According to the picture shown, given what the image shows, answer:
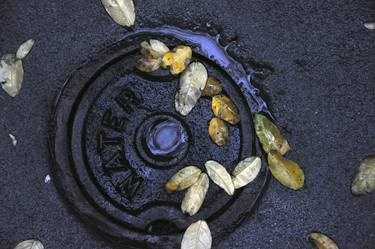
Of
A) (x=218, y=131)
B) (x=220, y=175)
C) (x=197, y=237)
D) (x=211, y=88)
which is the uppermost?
(x=211, y=88)

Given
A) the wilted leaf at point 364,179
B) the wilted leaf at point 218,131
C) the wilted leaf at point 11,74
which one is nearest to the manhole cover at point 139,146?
the wilted leaf at point 218,131

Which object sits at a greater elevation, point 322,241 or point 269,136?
point 269,136

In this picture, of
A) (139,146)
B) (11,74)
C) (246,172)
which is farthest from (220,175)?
(11,74)

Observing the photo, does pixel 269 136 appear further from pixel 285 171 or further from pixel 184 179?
pixel 184 179

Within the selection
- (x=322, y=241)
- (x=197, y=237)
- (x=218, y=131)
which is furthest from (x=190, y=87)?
(x=322, y=241)

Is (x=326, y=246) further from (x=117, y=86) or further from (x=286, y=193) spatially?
(x=117, y=86)

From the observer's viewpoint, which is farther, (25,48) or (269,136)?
(25,48)

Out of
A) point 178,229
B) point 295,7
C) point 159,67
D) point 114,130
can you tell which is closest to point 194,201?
point 178,229
